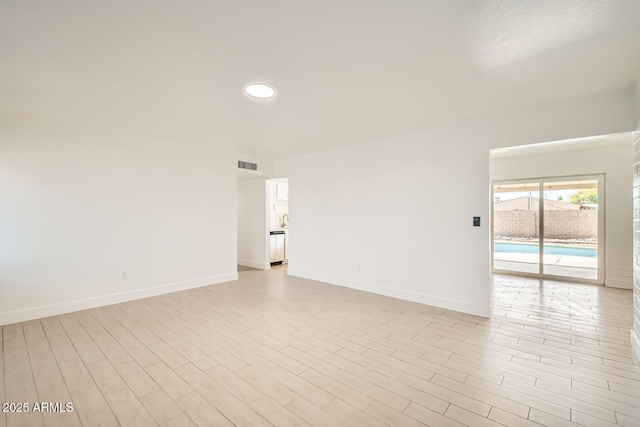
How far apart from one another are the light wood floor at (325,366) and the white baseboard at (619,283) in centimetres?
149

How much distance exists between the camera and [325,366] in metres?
2.34

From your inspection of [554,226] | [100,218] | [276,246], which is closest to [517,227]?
[554,226]

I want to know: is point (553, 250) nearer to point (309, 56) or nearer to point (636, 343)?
point (636, 343)

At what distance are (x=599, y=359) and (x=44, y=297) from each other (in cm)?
622

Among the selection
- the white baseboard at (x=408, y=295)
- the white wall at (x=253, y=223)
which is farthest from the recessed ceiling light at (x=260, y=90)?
the white wall at (x=253, y=223)

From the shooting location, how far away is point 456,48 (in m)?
2.05

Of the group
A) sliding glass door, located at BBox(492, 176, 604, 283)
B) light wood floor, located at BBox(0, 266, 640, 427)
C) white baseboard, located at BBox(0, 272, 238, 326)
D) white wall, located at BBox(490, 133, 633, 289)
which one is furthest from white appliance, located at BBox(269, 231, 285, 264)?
white wall, located at BBox(490, 133, 633, 289)

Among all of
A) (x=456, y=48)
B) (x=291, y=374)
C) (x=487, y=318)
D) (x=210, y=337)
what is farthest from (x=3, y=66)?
(x=487, y=318)

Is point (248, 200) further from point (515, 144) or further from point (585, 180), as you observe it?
point (585, 180)

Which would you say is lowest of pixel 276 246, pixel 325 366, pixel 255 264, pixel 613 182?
pixel 325 366

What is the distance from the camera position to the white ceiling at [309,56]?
169 centimetres

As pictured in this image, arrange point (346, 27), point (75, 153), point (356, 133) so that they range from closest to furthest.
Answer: point (346, 27)
point (75, 153)
point (356, 133)

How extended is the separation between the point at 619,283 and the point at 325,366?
5878mm

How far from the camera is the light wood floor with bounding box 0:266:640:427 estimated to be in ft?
5.84
